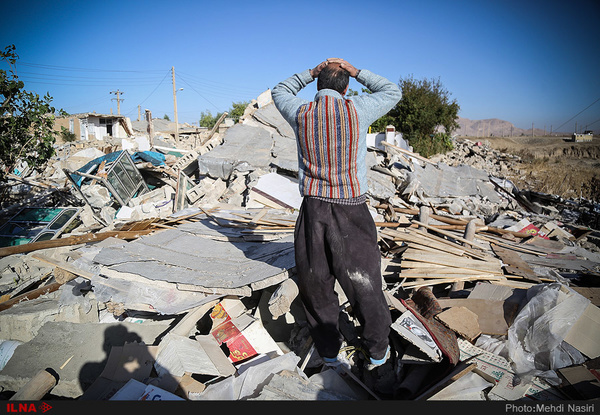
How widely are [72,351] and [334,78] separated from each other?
3.11 m

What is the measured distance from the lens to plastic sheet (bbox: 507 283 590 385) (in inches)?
97.1

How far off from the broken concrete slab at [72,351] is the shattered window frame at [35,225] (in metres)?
4.97

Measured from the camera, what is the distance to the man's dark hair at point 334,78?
222cm

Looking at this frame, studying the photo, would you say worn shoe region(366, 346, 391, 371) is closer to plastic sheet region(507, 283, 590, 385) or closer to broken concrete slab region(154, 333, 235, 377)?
plastic sheet region(507, 283, 590, 385)

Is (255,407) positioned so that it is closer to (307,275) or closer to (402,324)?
(307,275)

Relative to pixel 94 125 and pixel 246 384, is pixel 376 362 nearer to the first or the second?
pixel 246 384

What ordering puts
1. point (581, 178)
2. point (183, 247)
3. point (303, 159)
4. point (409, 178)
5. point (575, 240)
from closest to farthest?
point (303, 159) < point (183, 247) < point (575, 240) < point (409, 178) < point (581, 178)

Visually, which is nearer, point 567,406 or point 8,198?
point 567,406

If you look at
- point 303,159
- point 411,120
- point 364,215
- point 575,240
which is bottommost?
point 575,240

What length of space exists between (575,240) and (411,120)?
20981mm

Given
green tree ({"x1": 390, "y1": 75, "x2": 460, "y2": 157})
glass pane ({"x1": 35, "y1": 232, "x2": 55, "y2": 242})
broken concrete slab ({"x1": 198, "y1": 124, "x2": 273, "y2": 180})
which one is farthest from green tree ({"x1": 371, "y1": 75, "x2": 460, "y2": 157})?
→ glass pane ({"x1": 35, "y1": 232, "x2": 55, "y2": 242})

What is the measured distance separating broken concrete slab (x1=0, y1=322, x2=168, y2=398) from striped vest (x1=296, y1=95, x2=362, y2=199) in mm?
2038

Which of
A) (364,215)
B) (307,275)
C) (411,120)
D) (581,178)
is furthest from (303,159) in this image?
(411,120)

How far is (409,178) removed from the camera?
8.67m
